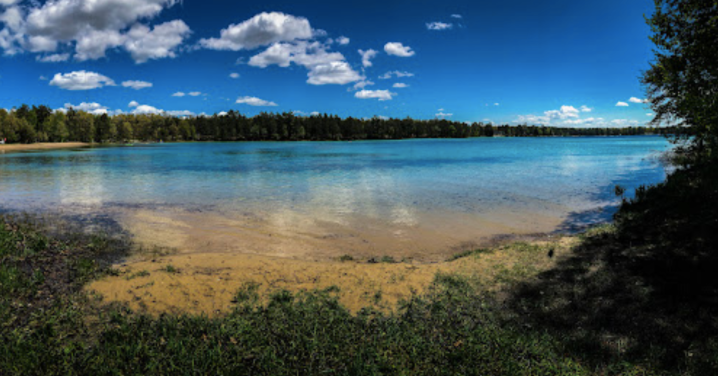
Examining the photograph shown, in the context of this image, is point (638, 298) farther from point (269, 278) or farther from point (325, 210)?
point (325, 210)

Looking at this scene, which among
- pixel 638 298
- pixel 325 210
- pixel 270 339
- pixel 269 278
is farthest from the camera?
pixel 325 210

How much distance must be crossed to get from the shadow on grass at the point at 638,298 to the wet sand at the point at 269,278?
1.01 m

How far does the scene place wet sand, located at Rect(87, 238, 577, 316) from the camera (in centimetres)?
687

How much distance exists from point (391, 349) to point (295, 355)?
1.25 m

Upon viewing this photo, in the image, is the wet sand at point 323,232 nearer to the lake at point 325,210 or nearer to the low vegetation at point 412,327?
the lake at point 325,210

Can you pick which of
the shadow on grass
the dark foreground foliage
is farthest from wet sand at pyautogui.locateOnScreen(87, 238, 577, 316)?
the shadow on grass

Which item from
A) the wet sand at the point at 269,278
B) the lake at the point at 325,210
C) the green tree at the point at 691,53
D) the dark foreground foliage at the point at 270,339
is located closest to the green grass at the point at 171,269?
the wet sand at the point at 269,278

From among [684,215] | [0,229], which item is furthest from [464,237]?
[0,229]

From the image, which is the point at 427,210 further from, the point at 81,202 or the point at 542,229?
the point at 81,202

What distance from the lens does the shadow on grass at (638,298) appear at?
5.20m

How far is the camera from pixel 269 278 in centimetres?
804

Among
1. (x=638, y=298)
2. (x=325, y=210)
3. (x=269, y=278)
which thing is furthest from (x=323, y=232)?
(x=638, y=298)

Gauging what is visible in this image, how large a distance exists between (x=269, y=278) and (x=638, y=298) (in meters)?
7.05

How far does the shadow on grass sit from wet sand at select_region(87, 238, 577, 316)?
101 cm
